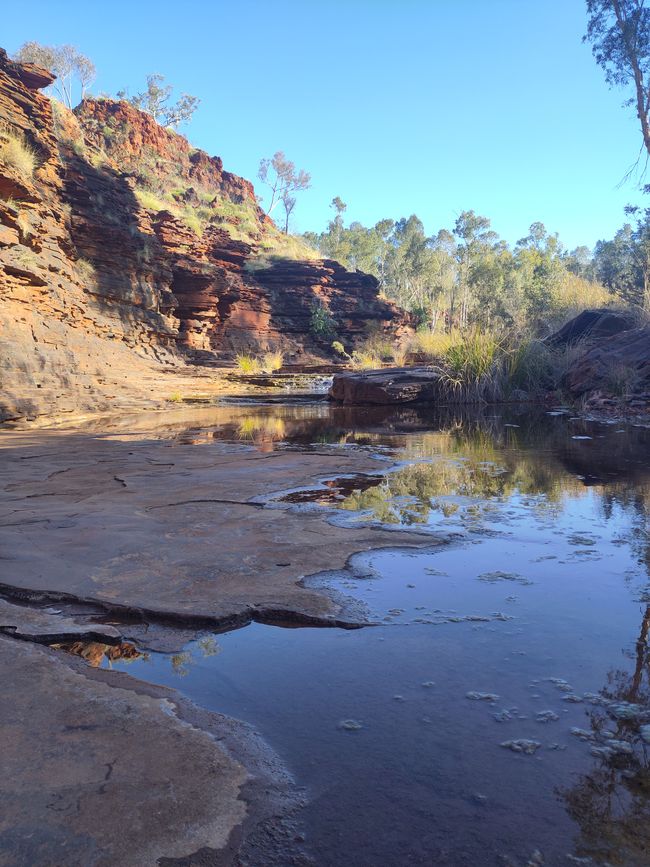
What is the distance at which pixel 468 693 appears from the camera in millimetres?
1548

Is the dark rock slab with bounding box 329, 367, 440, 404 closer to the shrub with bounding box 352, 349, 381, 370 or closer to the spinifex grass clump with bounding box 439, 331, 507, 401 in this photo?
the spinifex grass clump with bounding box 439, 331, 507, 401

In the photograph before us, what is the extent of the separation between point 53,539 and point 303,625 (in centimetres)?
154

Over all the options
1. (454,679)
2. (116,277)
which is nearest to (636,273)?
(116,277)

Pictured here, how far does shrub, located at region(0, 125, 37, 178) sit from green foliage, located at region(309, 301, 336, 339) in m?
15.5

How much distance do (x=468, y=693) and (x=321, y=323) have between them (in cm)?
2986

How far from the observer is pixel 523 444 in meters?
6.92

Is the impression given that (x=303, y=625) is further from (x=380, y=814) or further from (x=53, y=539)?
(x=53, y=539)

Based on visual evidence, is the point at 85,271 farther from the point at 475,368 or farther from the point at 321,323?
the point at 475,368

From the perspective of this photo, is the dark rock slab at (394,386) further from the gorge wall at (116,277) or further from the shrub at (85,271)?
the shrub at (85,271)

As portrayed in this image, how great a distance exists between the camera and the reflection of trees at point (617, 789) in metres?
1.04

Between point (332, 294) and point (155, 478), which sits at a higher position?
point (332, 294)

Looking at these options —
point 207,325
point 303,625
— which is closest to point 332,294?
point 207,325

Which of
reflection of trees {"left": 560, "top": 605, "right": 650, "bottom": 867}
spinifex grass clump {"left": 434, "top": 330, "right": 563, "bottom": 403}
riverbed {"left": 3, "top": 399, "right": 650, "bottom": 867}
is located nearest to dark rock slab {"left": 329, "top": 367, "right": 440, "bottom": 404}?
spinifex grass clump {"left": 434, "top": 330, "right": 563, "bottom": 403}

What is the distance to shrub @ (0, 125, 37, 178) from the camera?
1590cm
